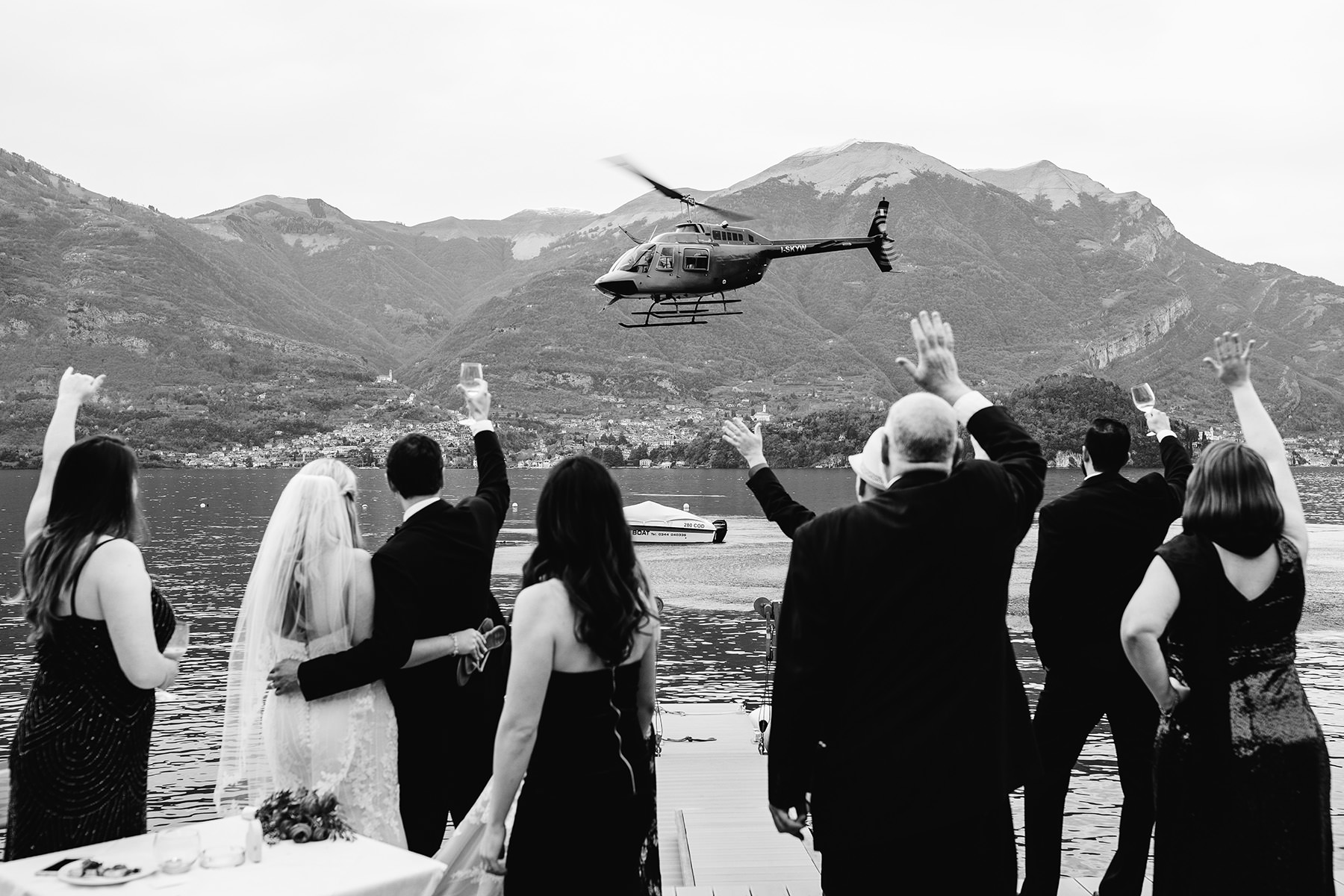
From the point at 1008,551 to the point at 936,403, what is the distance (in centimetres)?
47

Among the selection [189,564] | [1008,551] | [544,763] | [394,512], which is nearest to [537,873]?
[544,763]

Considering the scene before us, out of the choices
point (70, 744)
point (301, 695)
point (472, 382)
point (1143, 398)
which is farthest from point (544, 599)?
point (1143, 398)

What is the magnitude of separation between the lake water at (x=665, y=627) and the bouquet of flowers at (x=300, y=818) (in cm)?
195

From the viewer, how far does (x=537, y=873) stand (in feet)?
10.9

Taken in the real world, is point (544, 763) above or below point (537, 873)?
above

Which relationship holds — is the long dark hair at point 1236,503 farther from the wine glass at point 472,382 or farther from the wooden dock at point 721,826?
the wine glass at point 472,382

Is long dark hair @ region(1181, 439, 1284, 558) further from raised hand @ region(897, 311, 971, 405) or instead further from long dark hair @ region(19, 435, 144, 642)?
long dark hair @ region(19, 435, 144, 642)

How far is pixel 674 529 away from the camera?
68.1 meters

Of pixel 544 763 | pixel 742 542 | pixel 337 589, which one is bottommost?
pixel 742 542

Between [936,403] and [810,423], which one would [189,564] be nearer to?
[936,403]

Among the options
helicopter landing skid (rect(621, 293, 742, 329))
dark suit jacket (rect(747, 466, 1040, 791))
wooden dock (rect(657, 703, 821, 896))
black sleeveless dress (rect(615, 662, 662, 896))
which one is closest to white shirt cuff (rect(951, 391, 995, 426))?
dark suit jacket (rect(747, 466, 1040, 791))

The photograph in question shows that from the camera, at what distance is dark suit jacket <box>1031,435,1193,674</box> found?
4.80 m

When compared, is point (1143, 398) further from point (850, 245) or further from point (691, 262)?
point (850, 245)

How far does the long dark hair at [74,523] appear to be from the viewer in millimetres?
3613
